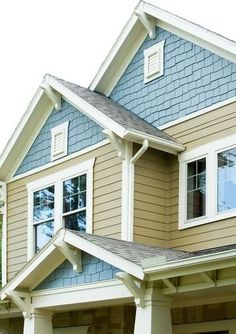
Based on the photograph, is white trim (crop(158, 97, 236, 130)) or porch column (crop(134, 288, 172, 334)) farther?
white trim (crop(158, 97, 236, 130))

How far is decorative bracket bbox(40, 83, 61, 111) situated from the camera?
14881 mm

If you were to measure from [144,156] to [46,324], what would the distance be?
3.53 meters

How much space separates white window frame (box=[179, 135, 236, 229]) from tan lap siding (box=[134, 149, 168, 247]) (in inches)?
15.6

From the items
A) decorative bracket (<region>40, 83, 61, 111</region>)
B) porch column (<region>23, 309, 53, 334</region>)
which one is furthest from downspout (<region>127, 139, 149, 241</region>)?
decorative bracket (<region>40, 83, 61, 111</region>)

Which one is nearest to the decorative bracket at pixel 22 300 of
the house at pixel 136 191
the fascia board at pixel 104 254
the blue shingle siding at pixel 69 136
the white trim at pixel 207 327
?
the house at pixel 136 191

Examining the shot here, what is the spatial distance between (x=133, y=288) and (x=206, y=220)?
104 inches

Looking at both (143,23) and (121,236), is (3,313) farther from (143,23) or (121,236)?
(143,23)

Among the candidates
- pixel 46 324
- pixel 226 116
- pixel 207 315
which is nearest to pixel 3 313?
pixel 46 324

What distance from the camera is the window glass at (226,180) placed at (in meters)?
11.7

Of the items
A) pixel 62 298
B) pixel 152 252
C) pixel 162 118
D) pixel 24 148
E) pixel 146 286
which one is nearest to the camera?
pixel 146 286

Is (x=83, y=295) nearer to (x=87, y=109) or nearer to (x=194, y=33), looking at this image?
(x=87, y=109)

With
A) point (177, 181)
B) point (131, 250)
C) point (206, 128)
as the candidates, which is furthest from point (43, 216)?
point (131, 250)

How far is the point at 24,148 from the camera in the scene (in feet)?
52.2

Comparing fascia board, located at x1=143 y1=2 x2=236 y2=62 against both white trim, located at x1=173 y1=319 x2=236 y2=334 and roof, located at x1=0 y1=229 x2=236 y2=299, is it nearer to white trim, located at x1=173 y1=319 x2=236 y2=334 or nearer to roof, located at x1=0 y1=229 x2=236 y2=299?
roof, located at x1=0 y1=229 x2=236 y2=299
